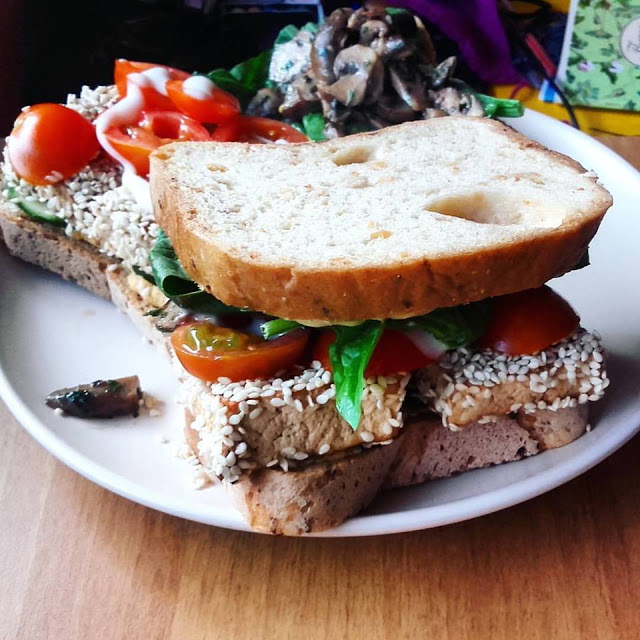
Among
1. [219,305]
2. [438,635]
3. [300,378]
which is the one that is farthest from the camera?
[219,305]

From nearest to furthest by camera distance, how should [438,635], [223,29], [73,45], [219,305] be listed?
1. [438,635]
2. [219,305]
3. [73,45]
4. [223,29]

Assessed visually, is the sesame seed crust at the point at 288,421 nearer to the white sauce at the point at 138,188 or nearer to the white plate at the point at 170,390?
the white plate at the point at 170,390

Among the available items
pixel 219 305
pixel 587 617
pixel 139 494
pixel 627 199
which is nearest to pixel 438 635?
pixel 587 617

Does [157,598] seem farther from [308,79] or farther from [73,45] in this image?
[73,45]

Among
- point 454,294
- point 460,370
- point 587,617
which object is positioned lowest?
point 587,617

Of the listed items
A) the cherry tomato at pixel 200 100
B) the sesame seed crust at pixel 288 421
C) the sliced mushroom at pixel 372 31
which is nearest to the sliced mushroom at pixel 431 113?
the sliced mushroom at pixel 372 31
